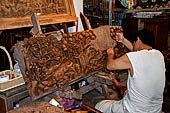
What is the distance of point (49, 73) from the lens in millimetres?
2371

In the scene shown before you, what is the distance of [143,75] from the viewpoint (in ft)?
7.12

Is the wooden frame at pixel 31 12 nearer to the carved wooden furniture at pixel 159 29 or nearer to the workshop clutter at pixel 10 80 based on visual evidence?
the workshop clutter at pixel 10 80

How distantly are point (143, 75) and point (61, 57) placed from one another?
1051 millimetres

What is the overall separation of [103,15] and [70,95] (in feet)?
11.6

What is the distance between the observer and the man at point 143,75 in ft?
7.06

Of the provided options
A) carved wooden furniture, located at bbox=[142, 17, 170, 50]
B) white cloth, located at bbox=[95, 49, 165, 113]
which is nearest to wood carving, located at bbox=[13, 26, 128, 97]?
white cloth, located at bbox=[95, 49, 165, 113]

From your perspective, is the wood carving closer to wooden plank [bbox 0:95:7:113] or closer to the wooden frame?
wooden plank [bbox 0:95:7:113]

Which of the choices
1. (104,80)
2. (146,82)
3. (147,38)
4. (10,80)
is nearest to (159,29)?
(104,80)

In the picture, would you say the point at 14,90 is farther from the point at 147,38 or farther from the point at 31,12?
the point at 147,38

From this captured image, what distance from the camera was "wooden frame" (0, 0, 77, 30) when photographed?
2583 mm

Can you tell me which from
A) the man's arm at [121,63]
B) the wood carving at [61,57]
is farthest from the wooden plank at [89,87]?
the man's arm at [121,63]

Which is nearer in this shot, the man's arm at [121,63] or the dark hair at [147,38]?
the man's arm at [121,63]

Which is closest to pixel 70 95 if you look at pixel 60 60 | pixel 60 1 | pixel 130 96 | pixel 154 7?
pixel 60 60

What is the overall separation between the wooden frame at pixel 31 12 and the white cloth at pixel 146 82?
1517 mm
